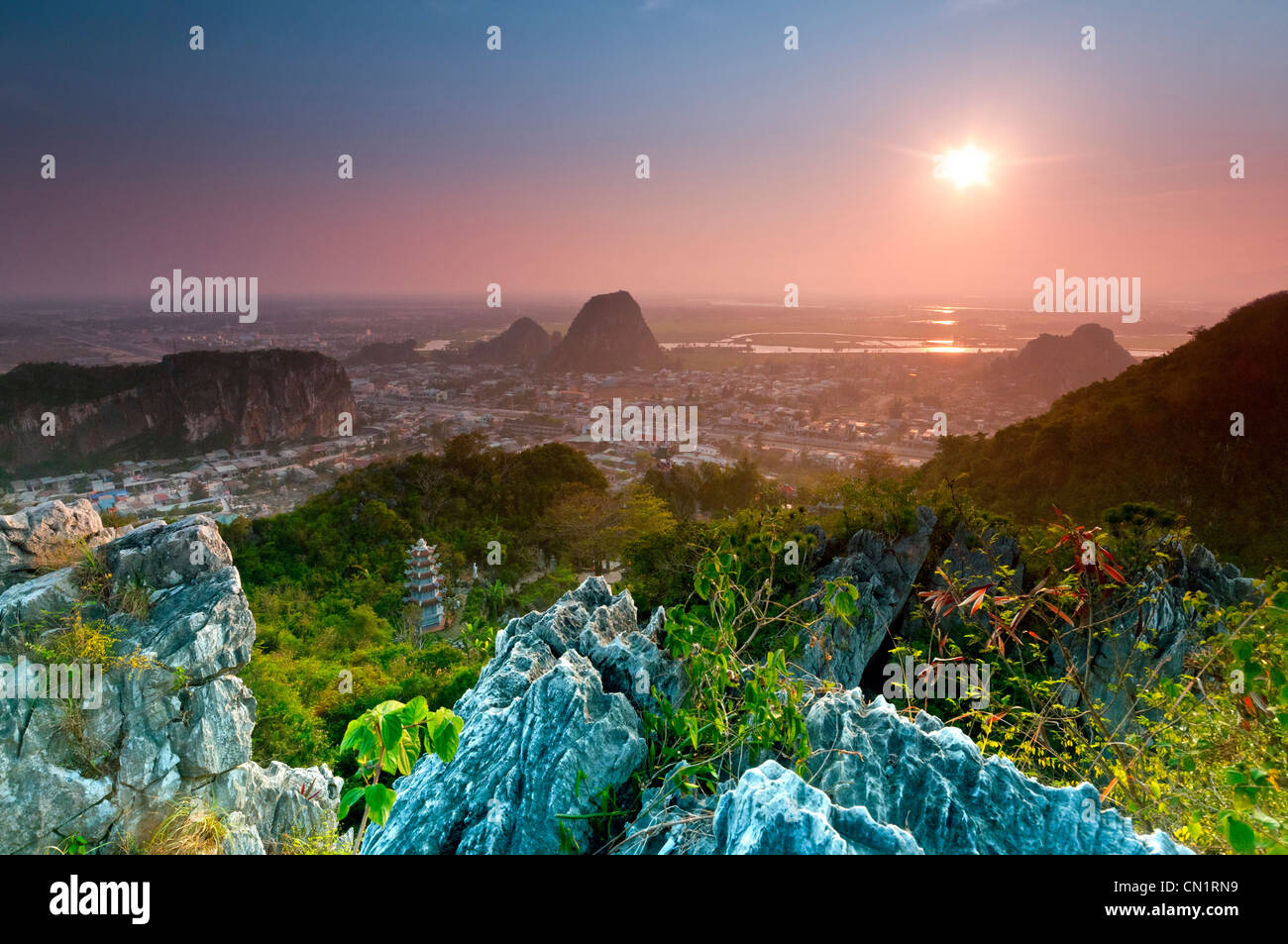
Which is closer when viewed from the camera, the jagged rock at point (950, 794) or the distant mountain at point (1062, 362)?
the jagged rock at point (950, 794)

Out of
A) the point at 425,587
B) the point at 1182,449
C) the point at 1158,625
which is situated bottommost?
the point at 425,587

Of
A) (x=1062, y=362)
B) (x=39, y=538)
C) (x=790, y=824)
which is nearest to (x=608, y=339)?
(x=1062, y=362)

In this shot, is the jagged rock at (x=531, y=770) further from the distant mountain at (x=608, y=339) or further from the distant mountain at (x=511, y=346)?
the distant mountain at (x=511, y=346)

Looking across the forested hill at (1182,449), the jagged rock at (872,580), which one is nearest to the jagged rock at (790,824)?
the jagged rock at (872,580)

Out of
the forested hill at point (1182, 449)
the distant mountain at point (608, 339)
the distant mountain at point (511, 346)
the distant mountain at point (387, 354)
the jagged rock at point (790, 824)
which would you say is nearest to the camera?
the jagged rock at point (790, 824)

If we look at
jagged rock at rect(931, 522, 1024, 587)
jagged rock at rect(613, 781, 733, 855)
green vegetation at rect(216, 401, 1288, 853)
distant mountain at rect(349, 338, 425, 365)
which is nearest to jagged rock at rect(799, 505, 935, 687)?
green vegetation at rect(216, 401, 1288, 853)

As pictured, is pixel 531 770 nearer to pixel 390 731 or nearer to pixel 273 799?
pixel 390 731
